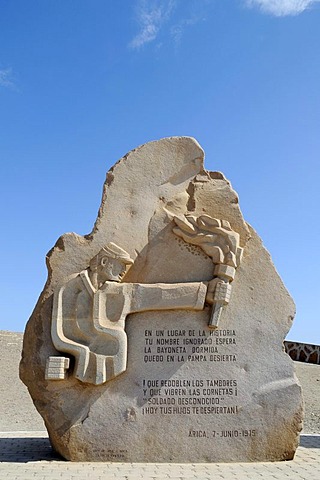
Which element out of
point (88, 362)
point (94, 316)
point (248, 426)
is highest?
point (94, 316)

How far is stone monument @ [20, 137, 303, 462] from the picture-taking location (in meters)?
7.24

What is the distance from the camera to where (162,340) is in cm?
749

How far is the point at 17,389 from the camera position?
1659 centimetres

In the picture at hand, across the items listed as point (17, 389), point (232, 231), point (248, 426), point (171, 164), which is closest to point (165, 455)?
point (248, 426)

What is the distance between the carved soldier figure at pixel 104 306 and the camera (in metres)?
7.27

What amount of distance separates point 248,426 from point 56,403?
255 centimetres

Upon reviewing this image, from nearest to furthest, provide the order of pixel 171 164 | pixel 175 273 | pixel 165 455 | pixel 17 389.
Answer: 1. pixel 165 455
2. pixel 175 273
3. pixel 171 164
4. pixel 17 389

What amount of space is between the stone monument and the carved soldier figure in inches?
0.5

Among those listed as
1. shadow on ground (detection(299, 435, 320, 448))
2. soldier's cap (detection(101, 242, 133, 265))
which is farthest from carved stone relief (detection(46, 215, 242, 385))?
shadow on ground (detection(299, 435, 320, 448))

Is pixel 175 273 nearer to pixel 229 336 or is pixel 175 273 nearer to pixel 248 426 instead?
pixel 229 336

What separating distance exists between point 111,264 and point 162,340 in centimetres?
123

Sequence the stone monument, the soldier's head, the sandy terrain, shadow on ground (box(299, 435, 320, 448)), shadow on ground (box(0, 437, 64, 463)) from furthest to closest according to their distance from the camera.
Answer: the sandy terrain < shadow on ground (box(299, 435, 320, 448)) < the soldier's head < shadow on ground (box(0, 437, 64, 463)) < the stone monument

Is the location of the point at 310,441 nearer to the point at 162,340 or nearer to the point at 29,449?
the point at 162,340

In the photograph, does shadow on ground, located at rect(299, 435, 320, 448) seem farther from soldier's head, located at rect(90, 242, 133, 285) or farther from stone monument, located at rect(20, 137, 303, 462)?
soldier's head, located at rect(90, 242, 133, 285)
